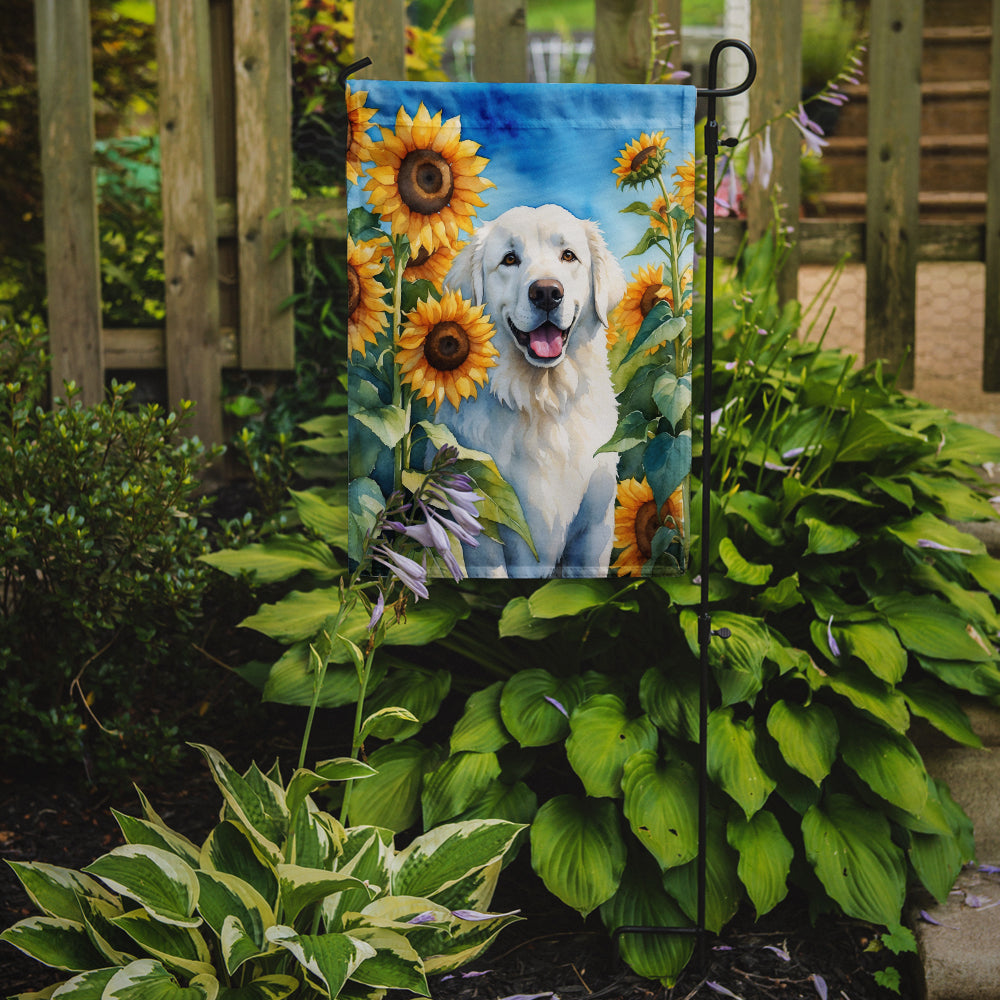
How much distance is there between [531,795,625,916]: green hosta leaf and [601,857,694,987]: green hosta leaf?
0.07 m

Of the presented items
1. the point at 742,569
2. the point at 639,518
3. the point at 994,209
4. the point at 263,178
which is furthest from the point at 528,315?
the point at 994,209

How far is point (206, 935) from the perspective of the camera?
163cm

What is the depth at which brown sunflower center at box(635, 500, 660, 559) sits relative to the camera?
6.07 ft

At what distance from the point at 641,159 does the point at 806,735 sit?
112cm

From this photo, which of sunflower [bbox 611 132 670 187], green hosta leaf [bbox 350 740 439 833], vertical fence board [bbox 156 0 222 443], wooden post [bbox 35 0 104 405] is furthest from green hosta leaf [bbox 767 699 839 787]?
wooden post [bbox 35 0 104 405]

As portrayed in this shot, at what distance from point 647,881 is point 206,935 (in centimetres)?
81

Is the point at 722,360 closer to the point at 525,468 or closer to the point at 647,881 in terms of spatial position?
the point at 525,468

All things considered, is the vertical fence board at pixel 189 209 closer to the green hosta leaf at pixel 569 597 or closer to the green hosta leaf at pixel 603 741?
the green hosta leaf at pixel 569 597

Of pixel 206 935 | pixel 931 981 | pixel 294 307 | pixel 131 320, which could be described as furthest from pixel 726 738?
pixel 131 320

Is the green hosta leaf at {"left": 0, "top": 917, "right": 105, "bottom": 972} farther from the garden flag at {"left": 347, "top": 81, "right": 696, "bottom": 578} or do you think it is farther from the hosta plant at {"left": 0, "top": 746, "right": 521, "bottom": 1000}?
the garden flag at {"left": 347, "top": 81, "right": 696, "bottom": 578}

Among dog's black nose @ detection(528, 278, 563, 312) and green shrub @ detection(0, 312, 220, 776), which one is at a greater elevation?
dog's black nose @ detection(528, 278, 563, 312)

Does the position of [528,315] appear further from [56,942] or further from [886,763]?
[56,942]

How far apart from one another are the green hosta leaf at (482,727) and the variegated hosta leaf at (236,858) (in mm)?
436

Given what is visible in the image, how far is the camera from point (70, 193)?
3.21m
